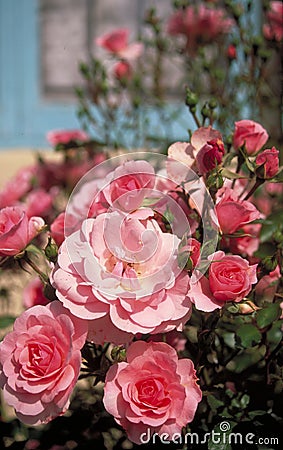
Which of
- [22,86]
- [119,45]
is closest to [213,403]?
[119,45]

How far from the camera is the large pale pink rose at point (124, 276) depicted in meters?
0.60

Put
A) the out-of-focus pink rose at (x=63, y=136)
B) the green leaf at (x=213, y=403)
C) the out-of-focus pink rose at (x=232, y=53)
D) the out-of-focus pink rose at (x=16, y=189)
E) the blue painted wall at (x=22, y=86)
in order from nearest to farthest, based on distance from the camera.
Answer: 1. the green leaf at (x=213, y=403)
2. the out-of-focus pink rose at (x=232, y=53)
3. the out-of-focus pink rose at (x=16, y=189)
4. the out-of-focus pink rose at (x=63, y=136)
5. the blue painted wall at (x=22, y=86)

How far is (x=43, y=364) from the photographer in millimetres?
617

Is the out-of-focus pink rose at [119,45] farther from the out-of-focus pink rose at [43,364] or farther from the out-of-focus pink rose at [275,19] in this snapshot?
the out-of-focus pink rose at [43,364]

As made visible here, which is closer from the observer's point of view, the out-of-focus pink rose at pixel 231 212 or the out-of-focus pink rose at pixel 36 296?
the out-of-focus pink rose at pixel 231 212

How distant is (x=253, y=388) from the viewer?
0.78 m

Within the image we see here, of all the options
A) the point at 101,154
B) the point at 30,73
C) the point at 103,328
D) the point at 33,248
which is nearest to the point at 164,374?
the point at 103,328

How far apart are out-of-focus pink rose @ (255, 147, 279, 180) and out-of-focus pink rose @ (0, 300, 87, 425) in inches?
8.7

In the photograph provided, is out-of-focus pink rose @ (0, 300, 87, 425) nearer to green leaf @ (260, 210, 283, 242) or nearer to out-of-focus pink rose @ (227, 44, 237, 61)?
green leaf @ (260, 210, 283, 242)

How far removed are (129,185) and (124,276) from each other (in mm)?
94

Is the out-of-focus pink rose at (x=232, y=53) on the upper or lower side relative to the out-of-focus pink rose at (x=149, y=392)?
upper

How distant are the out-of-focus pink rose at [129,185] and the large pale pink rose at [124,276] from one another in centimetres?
2

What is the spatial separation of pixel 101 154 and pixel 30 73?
81.4 inches

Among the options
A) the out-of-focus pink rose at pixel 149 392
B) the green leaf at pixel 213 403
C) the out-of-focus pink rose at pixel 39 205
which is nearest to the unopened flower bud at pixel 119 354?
the out-of-focus pink rose at pixel 149 392
